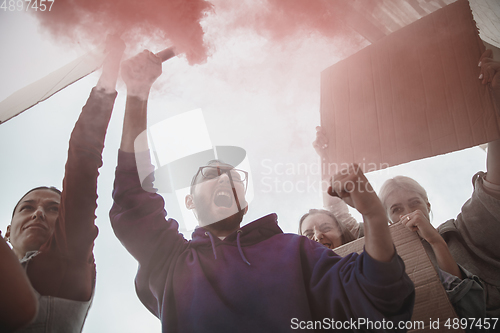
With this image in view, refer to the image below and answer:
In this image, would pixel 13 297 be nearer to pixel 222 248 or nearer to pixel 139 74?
pixel 222 248

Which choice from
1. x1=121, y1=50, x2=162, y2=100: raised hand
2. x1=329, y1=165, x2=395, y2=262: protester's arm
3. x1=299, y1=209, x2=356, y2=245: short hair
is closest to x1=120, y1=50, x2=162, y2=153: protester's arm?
x1=121, y1=50, x2=162, y2=100: raised hand

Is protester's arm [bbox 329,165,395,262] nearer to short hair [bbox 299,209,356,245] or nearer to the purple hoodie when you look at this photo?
the purple hoodie

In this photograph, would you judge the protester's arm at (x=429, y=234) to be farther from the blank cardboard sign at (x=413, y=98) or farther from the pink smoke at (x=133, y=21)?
the pink smoke at (x=133, y=21)

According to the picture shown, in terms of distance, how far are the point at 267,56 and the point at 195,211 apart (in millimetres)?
1199

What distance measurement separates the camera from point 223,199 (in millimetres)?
1396

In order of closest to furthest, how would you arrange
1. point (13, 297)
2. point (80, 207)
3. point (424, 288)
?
point (13, 297) < point (424, 288) < point (80, 207)

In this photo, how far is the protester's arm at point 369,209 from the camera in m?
0.80

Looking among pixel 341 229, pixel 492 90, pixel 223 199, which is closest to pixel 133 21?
pixel 223 199

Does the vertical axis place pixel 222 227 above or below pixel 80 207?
below

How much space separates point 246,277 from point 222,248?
0.55 ft

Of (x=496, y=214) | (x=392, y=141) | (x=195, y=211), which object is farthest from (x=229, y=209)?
(x=496, y=214)

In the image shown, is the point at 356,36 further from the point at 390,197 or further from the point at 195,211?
the point at 195,211

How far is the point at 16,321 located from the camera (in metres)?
0.54

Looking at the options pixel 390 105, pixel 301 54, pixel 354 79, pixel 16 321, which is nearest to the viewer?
pixel 16 321
